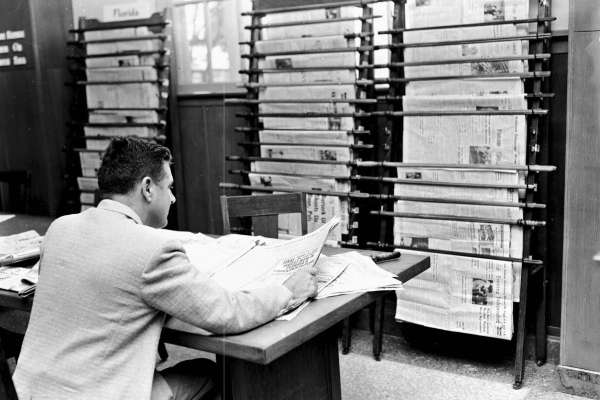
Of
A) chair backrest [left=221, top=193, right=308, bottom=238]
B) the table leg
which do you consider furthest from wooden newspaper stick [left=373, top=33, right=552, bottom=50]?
the table leg

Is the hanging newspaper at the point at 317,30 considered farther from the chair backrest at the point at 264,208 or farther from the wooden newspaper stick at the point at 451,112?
the chair backrest at the point at 264,208

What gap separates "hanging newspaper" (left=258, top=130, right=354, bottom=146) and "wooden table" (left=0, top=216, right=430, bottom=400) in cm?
113

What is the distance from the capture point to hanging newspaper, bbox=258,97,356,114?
11.7ft

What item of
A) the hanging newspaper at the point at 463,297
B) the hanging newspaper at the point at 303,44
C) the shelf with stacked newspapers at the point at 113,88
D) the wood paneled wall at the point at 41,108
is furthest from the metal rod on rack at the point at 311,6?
the wood paneled wall at the point at 41,108

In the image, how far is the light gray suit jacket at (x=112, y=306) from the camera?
1.65 meters

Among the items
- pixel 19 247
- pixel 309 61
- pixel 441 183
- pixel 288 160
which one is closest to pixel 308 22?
pixel 309 61

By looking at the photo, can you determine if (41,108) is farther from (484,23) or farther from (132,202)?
(132,202)

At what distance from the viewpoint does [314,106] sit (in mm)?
3643

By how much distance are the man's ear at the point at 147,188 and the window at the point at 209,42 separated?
2.24 meters

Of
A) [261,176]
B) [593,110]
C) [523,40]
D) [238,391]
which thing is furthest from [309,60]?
[238,391]

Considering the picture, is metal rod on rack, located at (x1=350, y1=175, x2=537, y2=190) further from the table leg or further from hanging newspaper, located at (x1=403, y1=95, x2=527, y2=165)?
the table leg

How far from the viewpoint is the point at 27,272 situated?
233 cm

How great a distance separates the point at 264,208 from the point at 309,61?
1086mm

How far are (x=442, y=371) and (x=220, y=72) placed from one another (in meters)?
2.14
